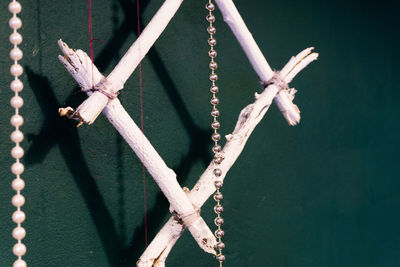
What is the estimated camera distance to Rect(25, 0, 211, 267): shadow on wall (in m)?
0.61

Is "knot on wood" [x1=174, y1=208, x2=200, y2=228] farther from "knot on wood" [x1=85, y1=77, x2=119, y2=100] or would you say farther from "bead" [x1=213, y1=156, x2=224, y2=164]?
"knot on wood" [x1=85, y1=77, x2=119, y2=100]

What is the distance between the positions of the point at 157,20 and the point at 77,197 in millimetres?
291

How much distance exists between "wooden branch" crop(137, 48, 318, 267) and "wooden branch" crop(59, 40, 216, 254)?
0.02 meters

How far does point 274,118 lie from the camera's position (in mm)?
906

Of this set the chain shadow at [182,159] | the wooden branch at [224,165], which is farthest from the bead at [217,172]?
the chain shadow at [182,159]

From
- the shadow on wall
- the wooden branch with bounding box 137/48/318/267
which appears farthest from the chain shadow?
the wooden branch with bounding box 137/48/318/267

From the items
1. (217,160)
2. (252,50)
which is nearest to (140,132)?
(217,160)

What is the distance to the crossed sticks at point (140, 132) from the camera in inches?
21.2

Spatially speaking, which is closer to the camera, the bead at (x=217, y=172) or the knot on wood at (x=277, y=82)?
the bead at (x=217, y=172)

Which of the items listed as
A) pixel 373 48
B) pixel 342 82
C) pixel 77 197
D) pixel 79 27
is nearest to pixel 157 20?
pixel 79 27

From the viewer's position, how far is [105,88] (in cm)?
54

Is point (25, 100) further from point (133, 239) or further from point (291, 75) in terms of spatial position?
point (291, 75)

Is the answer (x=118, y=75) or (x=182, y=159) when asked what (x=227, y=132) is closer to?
(x=182, y=159)

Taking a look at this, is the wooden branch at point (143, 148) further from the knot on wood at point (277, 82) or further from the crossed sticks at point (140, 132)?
the knot on wood at point (277, 82)
